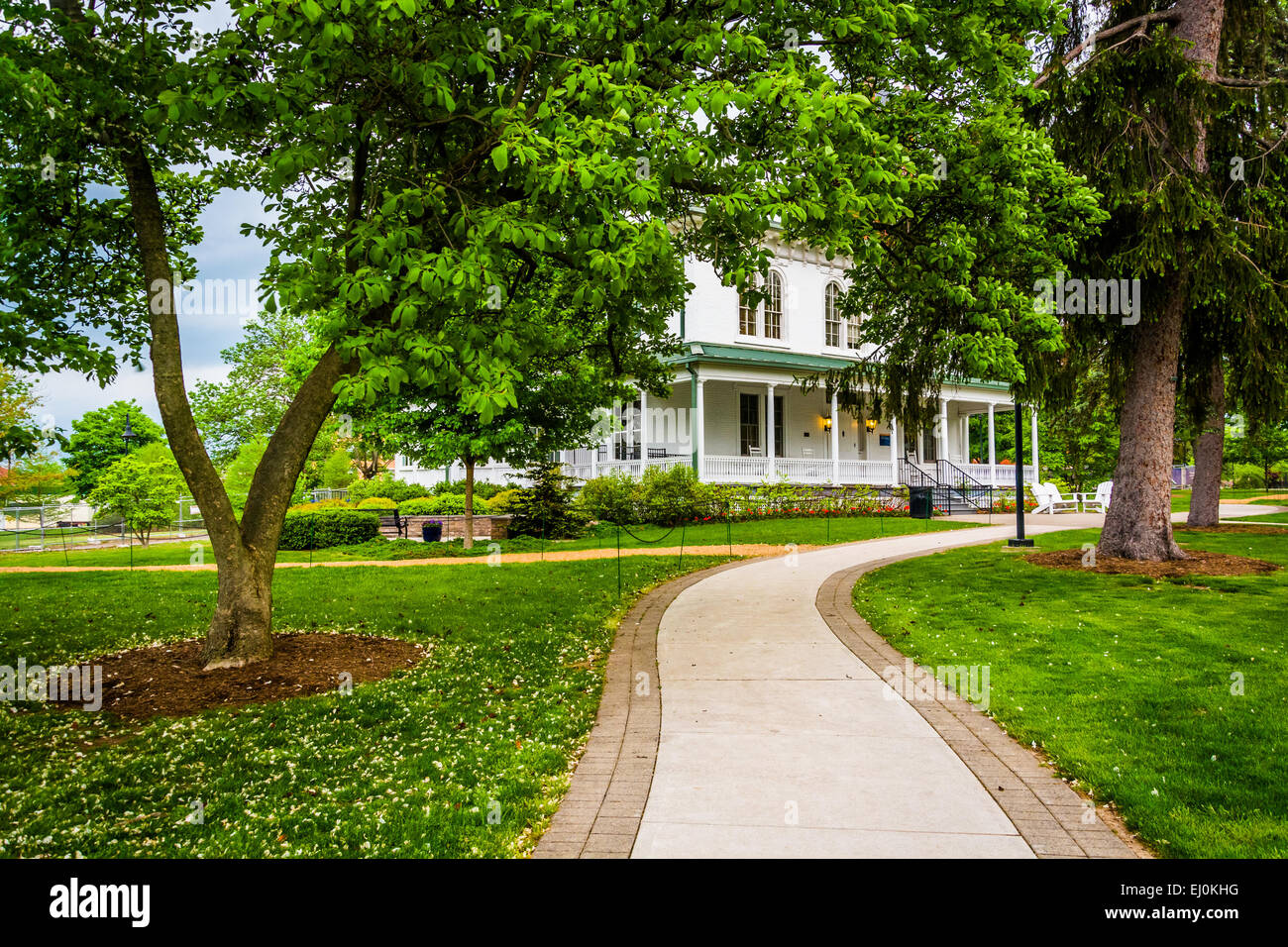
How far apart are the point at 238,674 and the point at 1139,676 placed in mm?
8286

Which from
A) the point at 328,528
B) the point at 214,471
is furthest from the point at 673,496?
the point at 214,471

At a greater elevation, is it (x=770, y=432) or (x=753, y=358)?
(x=753, y=358)

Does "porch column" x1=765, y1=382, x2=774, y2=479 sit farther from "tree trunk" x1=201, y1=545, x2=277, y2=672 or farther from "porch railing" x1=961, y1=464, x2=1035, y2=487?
"tree trunk" x1=201, y1=545, x2=277, y2=672

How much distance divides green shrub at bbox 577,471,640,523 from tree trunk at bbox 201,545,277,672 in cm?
1529

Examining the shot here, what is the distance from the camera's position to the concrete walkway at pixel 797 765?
4.15 metres

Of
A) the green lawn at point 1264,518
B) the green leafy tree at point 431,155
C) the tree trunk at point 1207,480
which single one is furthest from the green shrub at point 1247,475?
the green leafy tree at point 431,155

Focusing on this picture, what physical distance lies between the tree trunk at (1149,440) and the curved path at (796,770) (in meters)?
7.15

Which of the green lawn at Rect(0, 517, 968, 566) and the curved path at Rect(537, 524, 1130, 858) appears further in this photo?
the green lawn at Rect(0, 517, 968, 566)

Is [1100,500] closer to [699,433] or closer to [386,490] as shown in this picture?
[699,433]

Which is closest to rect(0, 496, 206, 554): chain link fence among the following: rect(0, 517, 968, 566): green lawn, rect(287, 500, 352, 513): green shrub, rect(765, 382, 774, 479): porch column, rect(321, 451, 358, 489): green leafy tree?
rect(287, 500, 352, 513): green shrub

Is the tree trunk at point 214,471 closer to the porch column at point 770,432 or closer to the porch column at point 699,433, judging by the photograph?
the porch column at point 699,433

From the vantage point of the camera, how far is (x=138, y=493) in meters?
27.5

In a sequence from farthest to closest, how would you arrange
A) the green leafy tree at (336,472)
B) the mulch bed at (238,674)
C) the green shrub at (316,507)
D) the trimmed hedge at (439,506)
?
the green leafy tree at (336,472) → the trimmed hedge at (439,506) → the green shrub at (316,507) → the mulch bed at (238,674)

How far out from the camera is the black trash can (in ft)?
83.7
